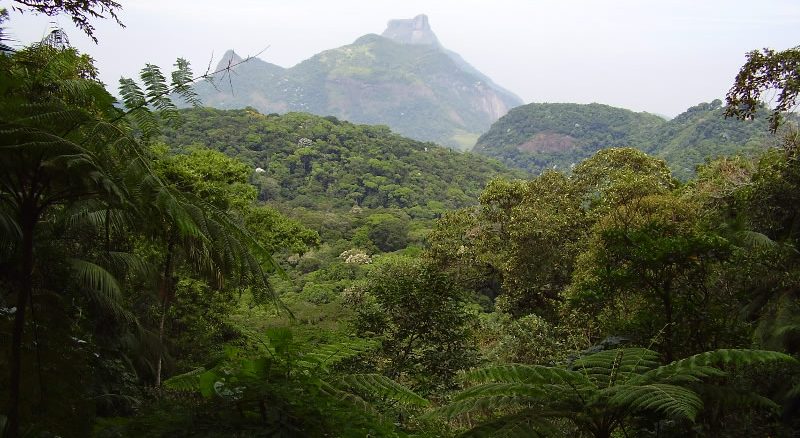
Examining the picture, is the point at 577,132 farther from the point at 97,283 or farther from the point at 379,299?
the point at 97,283

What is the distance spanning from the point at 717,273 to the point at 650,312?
6.11 ft

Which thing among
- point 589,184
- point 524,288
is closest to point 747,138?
point 589,184

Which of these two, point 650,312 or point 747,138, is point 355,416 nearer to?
point 650,312

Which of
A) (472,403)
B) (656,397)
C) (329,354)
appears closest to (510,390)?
(472,403)

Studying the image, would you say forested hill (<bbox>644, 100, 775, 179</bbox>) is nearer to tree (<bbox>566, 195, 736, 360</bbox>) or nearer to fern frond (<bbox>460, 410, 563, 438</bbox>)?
tree (<bbox>566, 195, 736, 360</bbox>)

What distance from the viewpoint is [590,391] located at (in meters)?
3.82

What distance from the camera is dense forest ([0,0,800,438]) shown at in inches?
111

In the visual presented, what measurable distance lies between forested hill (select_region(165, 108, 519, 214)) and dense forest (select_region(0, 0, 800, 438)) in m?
39.2

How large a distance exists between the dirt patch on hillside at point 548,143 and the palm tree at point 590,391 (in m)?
108

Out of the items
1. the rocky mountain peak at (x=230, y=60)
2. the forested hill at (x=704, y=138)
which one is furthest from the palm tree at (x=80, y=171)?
the forested hill at (x=704, y=138)

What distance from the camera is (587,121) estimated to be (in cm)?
11381

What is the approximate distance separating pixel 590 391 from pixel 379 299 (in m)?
5.00

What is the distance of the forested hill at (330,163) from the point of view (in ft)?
185

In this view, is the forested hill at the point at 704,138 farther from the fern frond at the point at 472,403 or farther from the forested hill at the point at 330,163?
the fern frond at the point at 472,403
